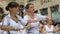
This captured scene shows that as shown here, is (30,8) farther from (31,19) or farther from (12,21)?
(12,21)

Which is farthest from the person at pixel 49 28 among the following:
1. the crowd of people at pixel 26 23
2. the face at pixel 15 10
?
the face at pixel 15 10

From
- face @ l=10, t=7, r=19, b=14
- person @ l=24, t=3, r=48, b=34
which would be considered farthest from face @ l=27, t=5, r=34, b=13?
face @ l=10, t=7, r=19, b=14

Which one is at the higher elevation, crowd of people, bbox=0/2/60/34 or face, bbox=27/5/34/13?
face, bbox=27/5/34/13

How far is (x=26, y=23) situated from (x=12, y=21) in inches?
5.8

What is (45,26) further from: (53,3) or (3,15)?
(3,15)

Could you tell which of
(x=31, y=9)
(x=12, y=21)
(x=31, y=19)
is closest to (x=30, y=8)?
(x=31, y=9)

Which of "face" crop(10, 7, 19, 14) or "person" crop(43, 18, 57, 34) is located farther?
"person" crop(43, 18, 57, 34)

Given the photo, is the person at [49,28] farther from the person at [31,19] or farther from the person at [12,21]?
the person at [12,21]

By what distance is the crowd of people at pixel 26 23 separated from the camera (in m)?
1.78

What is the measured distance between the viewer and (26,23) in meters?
1.84

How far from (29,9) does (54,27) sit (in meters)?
0.34

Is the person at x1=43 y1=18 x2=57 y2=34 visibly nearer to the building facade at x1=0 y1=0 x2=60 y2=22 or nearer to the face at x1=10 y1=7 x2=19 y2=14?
the building facade at x1=0 y1=0 x2=60 y2=22

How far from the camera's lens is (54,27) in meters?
1.95

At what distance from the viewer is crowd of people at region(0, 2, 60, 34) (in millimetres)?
1782
